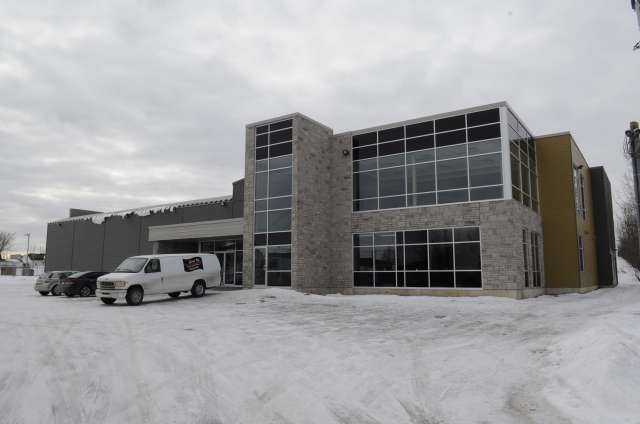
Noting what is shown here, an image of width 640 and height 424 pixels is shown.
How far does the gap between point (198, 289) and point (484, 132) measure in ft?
51.8

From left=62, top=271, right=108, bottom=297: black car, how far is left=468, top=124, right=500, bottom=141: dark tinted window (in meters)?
21.3

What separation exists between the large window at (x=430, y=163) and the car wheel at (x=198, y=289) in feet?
30.8

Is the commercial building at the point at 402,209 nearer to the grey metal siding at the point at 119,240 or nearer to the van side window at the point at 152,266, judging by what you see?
the van side window at the point at 152,266

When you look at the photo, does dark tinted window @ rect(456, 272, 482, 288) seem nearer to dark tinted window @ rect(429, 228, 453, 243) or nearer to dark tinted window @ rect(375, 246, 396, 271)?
dark tinted window @ rect(429, 228, 453, 243)

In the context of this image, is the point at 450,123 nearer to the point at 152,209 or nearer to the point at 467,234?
the point at 467,234

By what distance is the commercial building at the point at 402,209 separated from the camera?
2345 centimetres

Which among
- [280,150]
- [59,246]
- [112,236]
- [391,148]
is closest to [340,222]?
[391,148]

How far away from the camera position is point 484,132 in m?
24.0

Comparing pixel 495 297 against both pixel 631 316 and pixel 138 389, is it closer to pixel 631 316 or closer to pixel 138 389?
pixel 631 316

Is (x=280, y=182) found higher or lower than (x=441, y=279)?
higher

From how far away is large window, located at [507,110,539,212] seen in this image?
80.4 feet

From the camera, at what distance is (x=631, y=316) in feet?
42.8

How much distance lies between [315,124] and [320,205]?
4.68m

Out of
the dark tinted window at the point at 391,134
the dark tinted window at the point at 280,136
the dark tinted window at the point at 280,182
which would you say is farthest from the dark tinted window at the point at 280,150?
the dark tinted window at the point at 391,134
